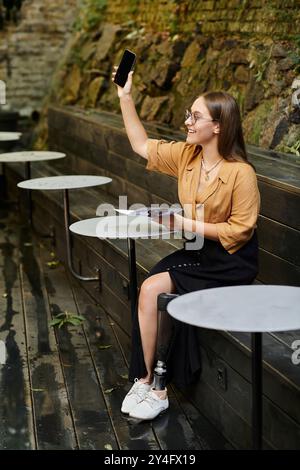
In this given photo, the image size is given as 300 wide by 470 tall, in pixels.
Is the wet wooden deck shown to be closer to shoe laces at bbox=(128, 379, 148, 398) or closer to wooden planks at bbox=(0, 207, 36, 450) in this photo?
wooden planks at bbox=(0, 207, 36, 450)

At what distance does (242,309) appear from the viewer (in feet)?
9.36


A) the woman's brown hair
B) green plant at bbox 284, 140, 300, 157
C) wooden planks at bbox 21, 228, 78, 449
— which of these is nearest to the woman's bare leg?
wooden planks at bbox 21, 228, 78, 449

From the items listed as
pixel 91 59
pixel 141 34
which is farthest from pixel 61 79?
pixel 141 34

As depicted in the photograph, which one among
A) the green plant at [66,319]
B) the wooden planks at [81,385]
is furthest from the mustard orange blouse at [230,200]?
the green plant at [66,319]

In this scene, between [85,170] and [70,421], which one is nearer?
[70,421]

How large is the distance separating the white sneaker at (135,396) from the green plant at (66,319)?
56.2 inches

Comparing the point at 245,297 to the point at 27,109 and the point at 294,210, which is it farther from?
the point at 27,109

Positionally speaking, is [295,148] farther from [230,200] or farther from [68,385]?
[68,385]

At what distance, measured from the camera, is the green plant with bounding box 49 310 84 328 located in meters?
5.34

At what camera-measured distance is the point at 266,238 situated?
14.4 ft

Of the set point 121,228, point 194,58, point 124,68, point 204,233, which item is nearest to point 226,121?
point 204,233

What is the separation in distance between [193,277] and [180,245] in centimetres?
154

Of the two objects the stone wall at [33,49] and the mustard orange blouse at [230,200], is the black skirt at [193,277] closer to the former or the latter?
the mustard orange blouse at [230,200]
